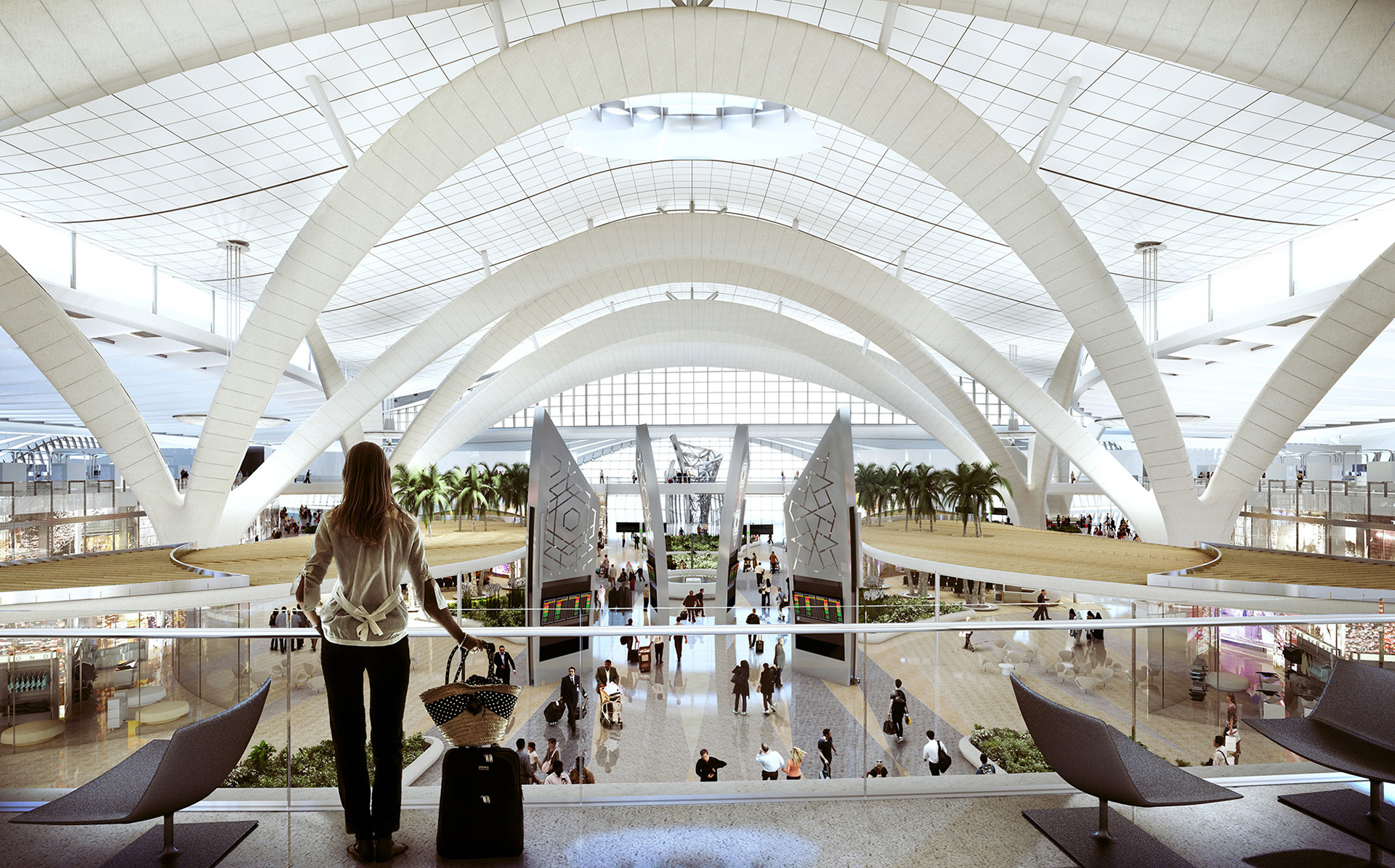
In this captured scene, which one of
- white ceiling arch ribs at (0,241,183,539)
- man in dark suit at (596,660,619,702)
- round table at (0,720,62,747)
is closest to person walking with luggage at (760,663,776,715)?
man in dark suit at (596,660,619,702)

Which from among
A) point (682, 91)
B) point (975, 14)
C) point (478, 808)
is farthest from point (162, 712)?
point (682, 91)

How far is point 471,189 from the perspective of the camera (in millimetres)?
23375

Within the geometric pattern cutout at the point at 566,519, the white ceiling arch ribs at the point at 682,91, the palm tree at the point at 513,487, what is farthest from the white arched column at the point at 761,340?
the geometric pattern cutout at the point at 566,519

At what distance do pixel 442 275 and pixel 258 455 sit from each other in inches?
1045

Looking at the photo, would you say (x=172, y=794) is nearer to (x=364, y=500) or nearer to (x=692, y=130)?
(x=364, y=500)

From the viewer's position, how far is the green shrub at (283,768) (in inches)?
165

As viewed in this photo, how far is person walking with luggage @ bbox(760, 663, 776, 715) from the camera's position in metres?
5.99

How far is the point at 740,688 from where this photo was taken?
20.3 feet

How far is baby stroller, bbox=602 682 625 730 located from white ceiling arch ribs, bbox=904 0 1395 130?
38.7ft

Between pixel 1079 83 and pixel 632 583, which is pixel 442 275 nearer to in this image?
pixel 632 583

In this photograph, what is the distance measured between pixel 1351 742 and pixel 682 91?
16374mm

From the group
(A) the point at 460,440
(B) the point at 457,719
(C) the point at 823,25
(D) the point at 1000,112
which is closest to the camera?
(B) the point at 457,719

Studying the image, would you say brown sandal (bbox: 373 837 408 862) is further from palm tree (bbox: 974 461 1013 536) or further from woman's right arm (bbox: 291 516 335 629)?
palm tree (bbox: 974 461 1013 536)

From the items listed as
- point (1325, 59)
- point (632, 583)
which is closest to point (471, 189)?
point (632, 583)
